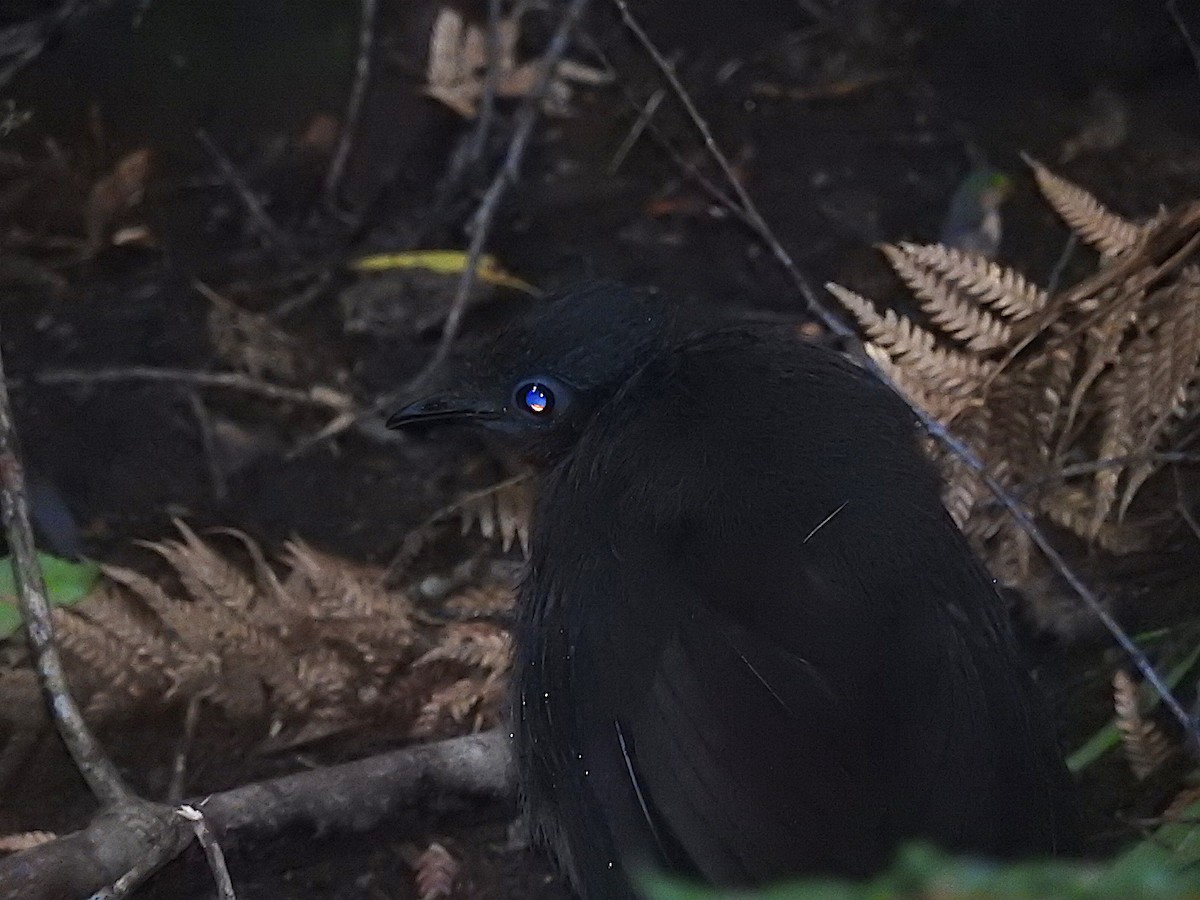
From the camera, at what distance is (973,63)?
177 inches

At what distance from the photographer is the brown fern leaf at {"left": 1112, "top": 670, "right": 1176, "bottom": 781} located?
2.71 meters

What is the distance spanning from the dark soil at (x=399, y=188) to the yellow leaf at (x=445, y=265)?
0.05 m

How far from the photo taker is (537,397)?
2936mm

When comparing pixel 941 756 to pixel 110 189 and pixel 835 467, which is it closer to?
pixel 835 467

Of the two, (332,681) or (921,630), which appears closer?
(921,630)

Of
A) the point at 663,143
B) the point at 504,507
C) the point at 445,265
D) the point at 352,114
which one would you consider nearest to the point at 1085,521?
the point at 504,507

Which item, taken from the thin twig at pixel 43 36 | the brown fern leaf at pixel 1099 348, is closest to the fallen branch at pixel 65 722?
the thin twig at pixel 43 36

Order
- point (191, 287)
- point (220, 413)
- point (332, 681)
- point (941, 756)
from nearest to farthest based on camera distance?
point (941, 756) → point (332, 681) → point (220, 413) → point (191, 287)

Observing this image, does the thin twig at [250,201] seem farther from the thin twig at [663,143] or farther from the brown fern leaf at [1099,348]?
the brown fern leaf at [1099,348]

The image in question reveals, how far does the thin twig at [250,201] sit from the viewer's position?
434 cm

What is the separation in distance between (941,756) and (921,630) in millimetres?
200

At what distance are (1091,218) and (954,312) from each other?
1.23 ft

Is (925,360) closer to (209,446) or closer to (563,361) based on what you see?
(563,361)

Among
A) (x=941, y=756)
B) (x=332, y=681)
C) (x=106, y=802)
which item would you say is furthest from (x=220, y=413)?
(x=941, y=756)
